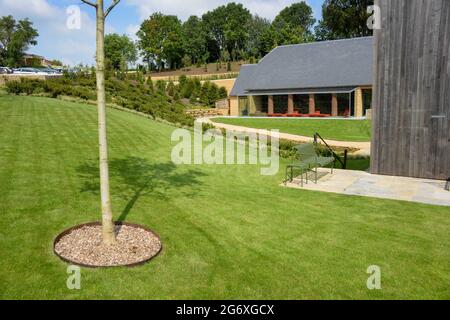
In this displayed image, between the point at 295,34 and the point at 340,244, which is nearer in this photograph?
the point at 340,244

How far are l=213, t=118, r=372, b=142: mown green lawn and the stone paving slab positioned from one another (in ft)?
39.0

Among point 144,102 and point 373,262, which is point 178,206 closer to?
point 373,262

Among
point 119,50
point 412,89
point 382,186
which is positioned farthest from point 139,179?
point 119,50

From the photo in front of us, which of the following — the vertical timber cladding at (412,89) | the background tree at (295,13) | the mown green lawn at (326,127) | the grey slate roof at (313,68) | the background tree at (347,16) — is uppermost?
the background tree at (295,13)

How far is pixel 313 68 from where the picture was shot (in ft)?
135

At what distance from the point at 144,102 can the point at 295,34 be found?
6189cm

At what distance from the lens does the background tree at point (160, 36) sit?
97812mm

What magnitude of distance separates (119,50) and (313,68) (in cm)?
7230

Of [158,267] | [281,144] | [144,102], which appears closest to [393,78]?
[281,144]

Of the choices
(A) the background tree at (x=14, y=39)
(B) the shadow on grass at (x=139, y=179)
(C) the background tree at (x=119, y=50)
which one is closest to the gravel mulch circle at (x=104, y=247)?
(B) the shadow on grass at (x=139, y=179)

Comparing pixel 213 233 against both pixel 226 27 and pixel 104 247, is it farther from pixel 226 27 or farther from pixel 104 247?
pixel 226 27

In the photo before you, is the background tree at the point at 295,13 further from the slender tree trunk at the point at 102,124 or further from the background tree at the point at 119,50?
the slender tree trunk at the point at 102,124

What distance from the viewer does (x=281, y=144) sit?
18.0m

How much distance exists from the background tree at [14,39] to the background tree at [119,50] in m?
18.2
